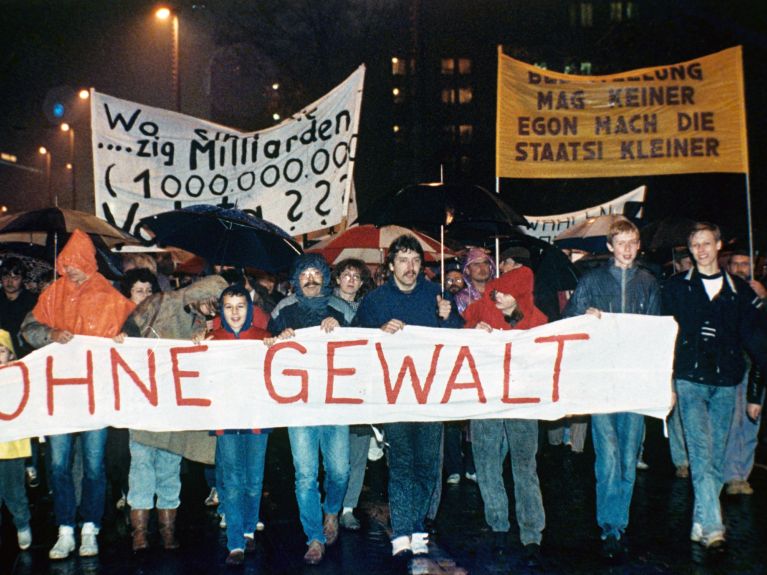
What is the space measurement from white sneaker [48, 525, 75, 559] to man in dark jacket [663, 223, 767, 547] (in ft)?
13.3

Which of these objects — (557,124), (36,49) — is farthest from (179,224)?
(36,49)

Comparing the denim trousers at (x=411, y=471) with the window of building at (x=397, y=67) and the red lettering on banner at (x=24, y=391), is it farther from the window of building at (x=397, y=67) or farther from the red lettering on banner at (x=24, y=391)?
the window of building at (x=397, y=67)

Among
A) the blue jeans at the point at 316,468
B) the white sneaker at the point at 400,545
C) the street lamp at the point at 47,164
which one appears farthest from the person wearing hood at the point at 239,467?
the street lamp at the point at 47,164

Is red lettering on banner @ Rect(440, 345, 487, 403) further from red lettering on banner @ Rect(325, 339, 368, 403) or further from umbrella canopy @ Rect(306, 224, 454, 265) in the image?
A: umbrella canopy @ Rect(306, 224, 454, 265)

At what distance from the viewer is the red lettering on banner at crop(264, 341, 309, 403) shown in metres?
5.51

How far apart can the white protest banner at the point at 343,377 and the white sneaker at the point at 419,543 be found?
74 cm

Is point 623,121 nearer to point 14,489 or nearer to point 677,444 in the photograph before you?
point 677,444

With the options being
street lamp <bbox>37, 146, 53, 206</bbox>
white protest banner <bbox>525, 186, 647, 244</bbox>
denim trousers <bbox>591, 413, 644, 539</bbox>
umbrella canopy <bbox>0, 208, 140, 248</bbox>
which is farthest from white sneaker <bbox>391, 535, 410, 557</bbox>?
street lamp <bbox>37, 146, 53, 206</bbox>

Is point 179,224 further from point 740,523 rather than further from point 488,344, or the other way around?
point 740,523

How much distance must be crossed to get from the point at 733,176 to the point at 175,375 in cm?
2786

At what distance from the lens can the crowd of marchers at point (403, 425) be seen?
5297mm

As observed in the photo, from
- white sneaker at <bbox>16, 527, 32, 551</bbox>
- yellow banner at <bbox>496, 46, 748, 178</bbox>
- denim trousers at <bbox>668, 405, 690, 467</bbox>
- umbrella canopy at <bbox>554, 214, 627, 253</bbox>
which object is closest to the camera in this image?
white sneaker at <bbox>16, 527, 32, 551</bbox>

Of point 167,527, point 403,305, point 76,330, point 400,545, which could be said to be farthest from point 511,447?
point 76,330

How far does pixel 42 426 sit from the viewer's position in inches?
214
